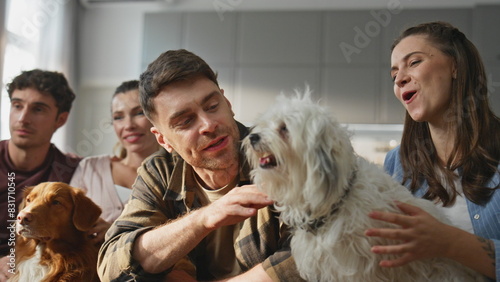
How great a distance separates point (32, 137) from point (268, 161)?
4.92 feet

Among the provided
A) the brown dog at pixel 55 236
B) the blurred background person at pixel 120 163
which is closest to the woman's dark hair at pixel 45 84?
the blurred background person at pixel 120 163

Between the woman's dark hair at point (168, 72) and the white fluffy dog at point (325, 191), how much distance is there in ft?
1.40

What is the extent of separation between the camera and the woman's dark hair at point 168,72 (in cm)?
146

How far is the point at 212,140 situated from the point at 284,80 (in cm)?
315

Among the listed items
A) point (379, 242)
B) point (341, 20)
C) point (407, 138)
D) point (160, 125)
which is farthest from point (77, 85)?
point (379, 242)

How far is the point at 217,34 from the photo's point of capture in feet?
15.1

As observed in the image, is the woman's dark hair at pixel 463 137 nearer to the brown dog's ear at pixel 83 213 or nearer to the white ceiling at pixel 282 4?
the brown dog's ear at pixel 83 213

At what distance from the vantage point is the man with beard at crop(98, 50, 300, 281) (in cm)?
132

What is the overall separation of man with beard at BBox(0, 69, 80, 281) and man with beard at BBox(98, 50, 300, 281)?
2.47ft

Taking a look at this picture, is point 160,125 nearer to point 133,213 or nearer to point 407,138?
Result: point 133,213

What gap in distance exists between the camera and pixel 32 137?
213 cm

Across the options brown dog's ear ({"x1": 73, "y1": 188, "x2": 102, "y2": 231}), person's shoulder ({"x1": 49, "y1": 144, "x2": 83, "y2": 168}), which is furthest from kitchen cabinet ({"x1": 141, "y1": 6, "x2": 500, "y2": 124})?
brown dog's ear ({"x1": 73, "y1": 188, "x2": 102, "y2": 231})

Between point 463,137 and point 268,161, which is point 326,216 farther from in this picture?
point 463,137

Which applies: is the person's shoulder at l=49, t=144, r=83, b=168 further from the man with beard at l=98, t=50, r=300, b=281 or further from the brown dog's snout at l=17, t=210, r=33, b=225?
the man with beard at l=98, t=50, r=300, b=281
